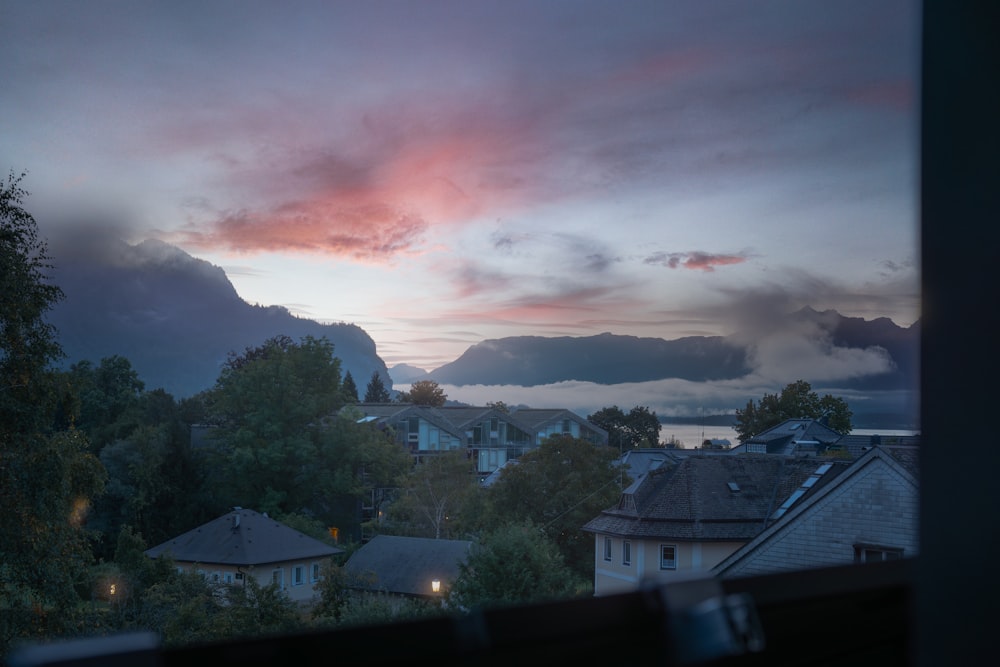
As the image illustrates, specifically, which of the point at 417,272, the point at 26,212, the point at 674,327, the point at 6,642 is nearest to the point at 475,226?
the point at 417,272

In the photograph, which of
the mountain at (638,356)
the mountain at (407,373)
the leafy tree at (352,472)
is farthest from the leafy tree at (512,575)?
the mountain at (407,373)

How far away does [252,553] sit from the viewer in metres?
16.4

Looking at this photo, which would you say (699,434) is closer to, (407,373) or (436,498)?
(436,498)

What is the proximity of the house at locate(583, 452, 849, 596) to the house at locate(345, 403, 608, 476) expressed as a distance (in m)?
9.14

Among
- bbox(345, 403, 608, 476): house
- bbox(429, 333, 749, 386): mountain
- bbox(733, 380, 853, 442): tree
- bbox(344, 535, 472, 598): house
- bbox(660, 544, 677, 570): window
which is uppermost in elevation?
bbox(429, 333, 749, 386): mountain

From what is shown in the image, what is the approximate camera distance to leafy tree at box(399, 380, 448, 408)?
3888 cm

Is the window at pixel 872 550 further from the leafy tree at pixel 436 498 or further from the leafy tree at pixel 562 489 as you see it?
the leafy tree at pixel 436 498

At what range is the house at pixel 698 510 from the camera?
13188 mm

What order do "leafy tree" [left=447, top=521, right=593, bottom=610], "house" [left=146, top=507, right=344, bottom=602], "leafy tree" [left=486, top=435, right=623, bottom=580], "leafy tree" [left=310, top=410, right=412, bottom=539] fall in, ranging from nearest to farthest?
"leafy tree" [left=447, top=521, right=593, bottom=610]
"house" [left=146, top=507, right=344, bottom=602]
"leafy tree" [left=486, top=435, right=623, bottom=580]
"leafy tree" [left=310, top=410, right=412, bottom=539]

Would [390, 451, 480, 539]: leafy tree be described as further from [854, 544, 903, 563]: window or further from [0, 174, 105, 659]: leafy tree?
[0, 174, 105, 659]: leafy tree

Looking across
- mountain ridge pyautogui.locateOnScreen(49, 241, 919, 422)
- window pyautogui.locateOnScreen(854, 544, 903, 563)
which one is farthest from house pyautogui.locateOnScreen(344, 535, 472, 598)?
mountain ridge pyautogui.locateOnScreen(49, 241, 919, 422)

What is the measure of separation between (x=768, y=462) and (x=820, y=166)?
20.1 ft

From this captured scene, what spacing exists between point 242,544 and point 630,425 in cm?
1350

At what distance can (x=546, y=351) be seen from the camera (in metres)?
29.9
